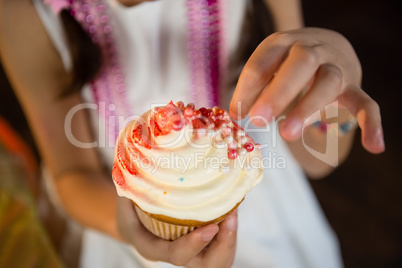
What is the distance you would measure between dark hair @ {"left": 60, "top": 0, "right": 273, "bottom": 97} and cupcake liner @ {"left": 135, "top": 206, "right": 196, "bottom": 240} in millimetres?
407

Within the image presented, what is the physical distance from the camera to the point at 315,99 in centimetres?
51

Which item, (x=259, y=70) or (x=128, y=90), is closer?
(x=259, y=70)

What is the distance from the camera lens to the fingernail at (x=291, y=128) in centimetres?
48

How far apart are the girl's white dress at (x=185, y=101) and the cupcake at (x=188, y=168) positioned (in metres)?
0.32

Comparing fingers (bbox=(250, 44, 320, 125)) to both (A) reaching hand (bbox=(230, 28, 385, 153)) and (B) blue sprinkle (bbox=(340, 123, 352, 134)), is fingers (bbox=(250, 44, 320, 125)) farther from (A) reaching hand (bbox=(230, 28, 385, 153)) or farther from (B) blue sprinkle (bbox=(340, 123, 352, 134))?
(B) blue sprinkle (bbox=(340, 123, 352, 134))

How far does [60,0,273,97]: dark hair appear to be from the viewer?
3.04ft

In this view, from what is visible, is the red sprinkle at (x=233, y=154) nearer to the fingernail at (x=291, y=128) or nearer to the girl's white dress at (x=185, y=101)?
the fingernail at (x=291, y=128)

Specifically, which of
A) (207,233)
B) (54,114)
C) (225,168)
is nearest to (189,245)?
(207,233)

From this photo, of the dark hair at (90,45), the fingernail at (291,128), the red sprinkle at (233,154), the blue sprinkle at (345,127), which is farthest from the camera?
the dark hair at (90,45)

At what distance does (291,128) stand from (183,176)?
0.65ft

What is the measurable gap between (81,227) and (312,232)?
727mm

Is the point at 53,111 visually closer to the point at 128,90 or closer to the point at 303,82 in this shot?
the point at 128,90

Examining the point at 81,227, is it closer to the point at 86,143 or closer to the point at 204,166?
the point at 86,143

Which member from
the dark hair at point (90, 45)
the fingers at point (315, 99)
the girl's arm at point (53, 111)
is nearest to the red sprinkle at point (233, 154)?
the fingers at point (315, 99)
